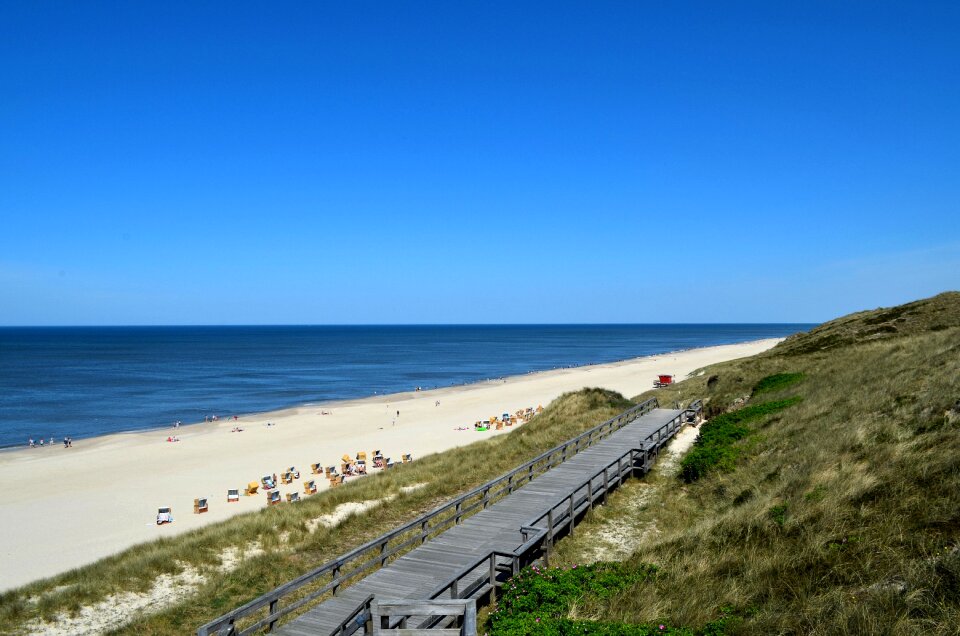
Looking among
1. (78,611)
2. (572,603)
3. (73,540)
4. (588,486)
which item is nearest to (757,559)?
(572,603)

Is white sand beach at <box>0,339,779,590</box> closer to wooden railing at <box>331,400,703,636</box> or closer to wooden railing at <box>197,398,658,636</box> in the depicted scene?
wooden railing at <box>197,398,658,636</box>

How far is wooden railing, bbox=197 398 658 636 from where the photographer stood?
898 centimetres

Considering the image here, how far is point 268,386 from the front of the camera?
72750 millimetres

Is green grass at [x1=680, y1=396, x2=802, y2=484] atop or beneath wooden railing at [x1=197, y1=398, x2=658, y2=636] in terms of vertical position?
atop

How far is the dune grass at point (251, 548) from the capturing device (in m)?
12.3

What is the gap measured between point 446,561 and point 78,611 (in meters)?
7.54

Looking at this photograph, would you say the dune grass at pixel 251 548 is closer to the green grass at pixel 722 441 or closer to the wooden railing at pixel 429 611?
the green grass at pixel 722 441

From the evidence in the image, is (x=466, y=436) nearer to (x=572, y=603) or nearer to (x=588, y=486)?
(x=588, y=486)

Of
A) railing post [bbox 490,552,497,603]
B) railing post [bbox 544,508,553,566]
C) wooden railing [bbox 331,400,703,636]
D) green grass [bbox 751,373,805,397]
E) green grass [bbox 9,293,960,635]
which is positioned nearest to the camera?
green grass [bbox 9,293,960,635]

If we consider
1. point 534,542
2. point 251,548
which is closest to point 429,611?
point 534,542

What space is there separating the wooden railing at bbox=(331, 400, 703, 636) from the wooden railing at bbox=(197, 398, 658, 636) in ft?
4.14

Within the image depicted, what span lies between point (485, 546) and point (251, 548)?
6.94 metres

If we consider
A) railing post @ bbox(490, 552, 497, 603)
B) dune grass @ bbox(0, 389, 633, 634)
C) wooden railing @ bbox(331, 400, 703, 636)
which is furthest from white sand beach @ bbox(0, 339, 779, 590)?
railing post @ bbox(490, 552, 497, 603)

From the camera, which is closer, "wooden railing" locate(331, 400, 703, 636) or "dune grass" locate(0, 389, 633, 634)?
"wooden railing" locate(331, 400, 703, 636)
